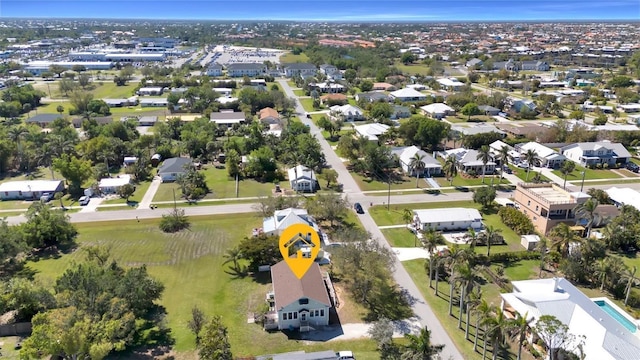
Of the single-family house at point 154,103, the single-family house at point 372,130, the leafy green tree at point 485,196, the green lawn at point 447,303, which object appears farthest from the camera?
the single-family house at point 154,103

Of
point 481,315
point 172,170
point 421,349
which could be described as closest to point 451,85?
point 172,170

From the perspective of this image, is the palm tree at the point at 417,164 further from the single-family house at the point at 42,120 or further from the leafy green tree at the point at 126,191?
the single-family house at the point at 42,120

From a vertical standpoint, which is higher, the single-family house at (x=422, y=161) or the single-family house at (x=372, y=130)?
the single-family house at (x=372, y=130)

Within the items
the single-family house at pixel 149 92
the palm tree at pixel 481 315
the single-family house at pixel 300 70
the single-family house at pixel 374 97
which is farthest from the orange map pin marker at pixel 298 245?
the single-family house at pixel 300 70

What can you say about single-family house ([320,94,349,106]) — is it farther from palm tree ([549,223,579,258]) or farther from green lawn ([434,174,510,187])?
palm tree ([549,223,579,258])

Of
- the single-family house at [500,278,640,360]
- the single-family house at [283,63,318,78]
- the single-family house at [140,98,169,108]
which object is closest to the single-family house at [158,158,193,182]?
the single-family house at [500,278,640,360]

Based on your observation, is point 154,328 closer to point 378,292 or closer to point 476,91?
point 378,292
